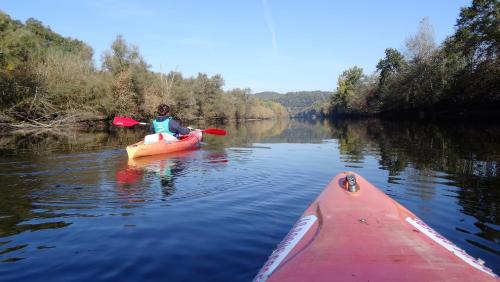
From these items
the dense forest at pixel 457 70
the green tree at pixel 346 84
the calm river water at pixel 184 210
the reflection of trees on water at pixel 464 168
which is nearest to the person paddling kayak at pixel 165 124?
the calm river water at pixel 184 210

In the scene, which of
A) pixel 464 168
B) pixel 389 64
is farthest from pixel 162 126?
A: pixel 389 64

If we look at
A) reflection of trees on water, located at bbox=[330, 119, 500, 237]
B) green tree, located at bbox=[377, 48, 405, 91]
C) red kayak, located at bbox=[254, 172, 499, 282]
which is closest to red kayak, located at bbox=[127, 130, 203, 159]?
reflection of trees on water, located at bbox=[330, 119, 500, 237]

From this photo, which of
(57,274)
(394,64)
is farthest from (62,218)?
(394,64)

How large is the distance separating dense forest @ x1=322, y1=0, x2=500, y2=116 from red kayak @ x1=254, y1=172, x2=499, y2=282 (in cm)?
3385

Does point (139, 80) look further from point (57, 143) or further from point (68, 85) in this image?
point (57, 143)

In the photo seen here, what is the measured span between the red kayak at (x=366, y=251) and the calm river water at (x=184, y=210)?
803 mm

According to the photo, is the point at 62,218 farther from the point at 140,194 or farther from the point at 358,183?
the point at 358,183

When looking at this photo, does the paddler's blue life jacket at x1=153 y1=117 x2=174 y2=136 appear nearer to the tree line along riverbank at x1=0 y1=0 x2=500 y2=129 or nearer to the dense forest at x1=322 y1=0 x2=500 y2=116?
the tree line along riverbank at x1=0 y1=0 x2=500 y2=129

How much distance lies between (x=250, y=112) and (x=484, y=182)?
102m

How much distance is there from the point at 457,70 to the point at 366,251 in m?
41.2

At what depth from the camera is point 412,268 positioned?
2.33 m

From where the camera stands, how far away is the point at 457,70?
124ft

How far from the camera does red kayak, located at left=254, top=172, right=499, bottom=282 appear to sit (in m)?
2.25

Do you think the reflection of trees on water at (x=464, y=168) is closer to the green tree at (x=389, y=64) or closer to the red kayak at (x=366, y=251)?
the red kayak at (x=366, y=251)
